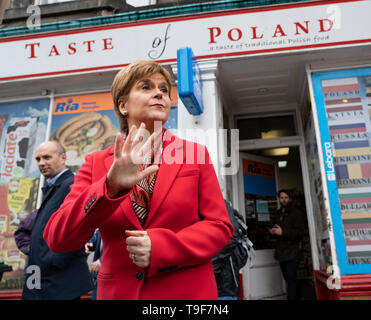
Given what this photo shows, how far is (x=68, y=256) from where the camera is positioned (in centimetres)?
256

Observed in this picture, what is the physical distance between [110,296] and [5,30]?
613 centimetres

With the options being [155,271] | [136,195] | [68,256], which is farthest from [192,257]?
[68,256]

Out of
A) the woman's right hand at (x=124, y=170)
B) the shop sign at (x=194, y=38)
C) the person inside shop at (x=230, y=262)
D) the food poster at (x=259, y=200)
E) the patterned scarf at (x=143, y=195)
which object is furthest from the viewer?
the food poster at (x=259, y=200)

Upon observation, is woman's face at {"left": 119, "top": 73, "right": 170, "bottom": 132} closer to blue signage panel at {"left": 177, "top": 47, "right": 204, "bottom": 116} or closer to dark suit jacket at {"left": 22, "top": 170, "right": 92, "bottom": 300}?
dark suit jacket at {"left": 22, "top": 170, "right": 92, "bottom": 300}

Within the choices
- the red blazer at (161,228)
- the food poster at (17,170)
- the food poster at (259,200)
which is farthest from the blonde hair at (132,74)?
the food poster at (259,200)

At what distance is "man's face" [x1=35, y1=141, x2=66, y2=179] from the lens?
10.3 ft

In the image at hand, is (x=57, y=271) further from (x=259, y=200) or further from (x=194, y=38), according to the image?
(x=259, y=200)

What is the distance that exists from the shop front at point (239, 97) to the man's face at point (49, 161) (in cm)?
187

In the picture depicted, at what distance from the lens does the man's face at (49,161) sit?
123 inches

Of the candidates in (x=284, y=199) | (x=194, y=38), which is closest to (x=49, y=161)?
(x=194, y=38)

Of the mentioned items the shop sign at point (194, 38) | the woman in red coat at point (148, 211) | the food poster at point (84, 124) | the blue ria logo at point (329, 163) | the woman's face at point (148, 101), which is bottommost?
the woman in red coat at point (148, 211)

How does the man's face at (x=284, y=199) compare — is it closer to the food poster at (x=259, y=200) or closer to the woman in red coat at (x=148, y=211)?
the food poster at (x=259, y=200)

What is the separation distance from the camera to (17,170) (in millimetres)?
5152
